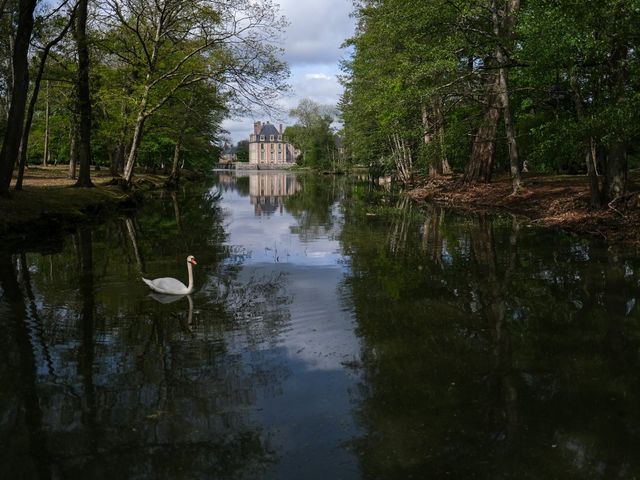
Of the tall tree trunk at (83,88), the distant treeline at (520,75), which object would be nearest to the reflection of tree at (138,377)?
the distant treeline at (520,75)

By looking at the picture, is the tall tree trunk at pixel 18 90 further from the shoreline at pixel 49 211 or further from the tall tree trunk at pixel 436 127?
the tall tree trunk at pixel 436 127

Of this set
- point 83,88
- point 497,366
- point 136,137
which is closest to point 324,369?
point 497,366

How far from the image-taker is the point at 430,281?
1077cm

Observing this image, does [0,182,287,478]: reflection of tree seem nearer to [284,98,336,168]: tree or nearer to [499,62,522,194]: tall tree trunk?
[499,62,522,194]: tall tree trunk

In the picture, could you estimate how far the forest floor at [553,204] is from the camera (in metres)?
15.8

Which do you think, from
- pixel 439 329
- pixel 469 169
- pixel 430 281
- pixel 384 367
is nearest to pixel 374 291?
pixel 430 281

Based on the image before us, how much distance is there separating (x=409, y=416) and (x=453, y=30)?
70.7 feet

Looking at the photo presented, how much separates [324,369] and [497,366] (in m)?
1.97

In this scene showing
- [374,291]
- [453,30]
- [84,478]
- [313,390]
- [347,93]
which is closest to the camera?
[84,478]

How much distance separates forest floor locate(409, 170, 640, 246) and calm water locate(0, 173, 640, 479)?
343 centimetres

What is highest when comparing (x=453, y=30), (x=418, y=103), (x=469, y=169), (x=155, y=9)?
(x=155, y=9)

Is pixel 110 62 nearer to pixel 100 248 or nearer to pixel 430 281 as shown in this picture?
pixel 100 248

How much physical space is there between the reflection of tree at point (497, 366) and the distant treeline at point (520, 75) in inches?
206

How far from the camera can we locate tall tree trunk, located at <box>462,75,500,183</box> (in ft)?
94.6
